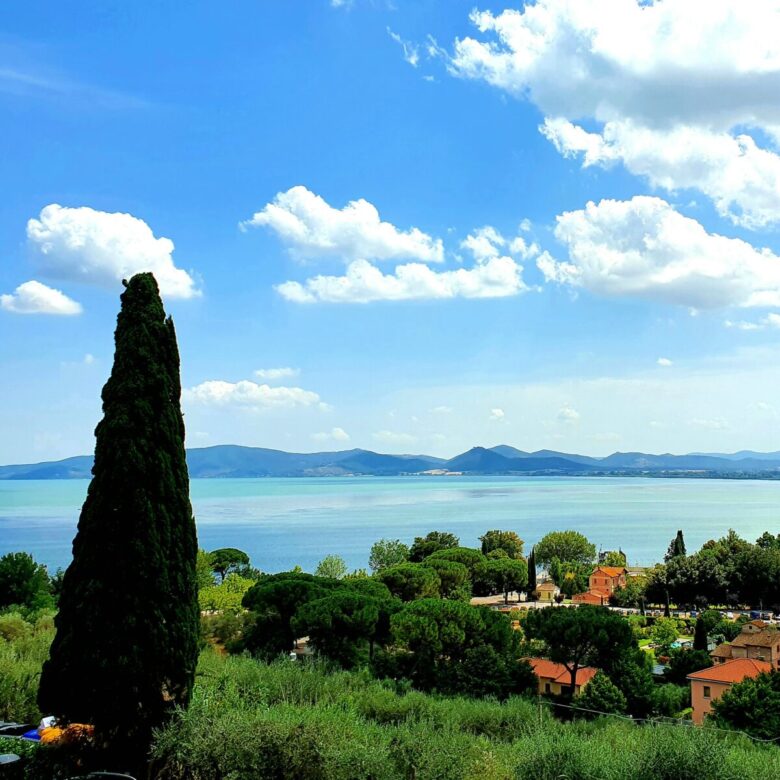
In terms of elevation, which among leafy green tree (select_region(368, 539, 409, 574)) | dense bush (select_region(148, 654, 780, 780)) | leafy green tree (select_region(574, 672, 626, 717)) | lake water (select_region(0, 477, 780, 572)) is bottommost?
lake water (select_region(0, 477, 780, 572))

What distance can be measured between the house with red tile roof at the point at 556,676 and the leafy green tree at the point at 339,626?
7177 millimetres

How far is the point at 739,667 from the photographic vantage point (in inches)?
958

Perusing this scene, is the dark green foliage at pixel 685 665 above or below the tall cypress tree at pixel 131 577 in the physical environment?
below

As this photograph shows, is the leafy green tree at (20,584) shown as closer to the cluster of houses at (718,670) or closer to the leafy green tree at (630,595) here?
the cluster of houses at (718,670)

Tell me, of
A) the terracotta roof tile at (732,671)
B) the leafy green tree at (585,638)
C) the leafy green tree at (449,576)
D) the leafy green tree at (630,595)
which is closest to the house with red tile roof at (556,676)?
the leafy green tree at (585,638)

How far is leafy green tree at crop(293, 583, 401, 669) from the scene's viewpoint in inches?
878

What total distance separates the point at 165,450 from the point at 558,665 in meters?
21.3

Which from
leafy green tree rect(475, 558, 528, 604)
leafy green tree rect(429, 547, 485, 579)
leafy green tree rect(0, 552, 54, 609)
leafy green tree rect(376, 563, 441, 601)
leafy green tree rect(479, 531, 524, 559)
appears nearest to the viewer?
leafy green tree rect(0, 552, 54, 609)

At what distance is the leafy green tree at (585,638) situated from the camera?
79.7ft

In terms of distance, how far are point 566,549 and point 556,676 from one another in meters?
48.2

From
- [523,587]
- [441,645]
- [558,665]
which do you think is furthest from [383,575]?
[523,587]

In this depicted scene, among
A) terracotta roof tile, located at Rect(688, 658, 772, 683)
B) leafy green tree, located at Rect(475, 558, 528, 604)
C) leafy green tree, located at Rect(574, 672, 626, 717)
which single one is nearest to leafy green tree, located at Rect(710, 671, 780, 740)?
leafy green tree, located at Rect(574, 672, 626, 717)

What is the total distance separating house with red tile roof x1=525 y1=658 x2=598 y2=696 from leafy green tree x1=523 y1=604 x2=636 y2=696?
1333 millimetres

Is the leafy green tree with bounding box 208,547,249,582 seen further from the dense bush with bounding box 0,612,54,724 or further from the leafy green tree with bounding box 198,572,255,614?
the dense bush with bounding box 0,612,54,724
